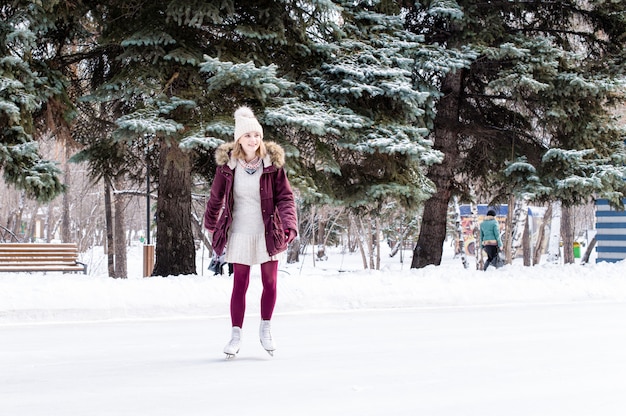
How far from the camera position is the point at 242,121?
6137 millimetres

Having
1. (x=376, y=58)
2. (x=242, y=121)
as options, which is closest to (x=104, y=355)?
(x=242, y=121)

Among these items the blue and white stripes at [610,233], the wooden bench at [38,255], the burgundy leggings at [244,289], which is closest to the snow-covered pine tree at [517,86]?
the blue and white stripes at [610,233]

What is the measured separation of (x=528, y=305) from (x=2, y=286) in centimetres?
668

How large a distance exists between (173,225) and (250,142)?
24.1 feet

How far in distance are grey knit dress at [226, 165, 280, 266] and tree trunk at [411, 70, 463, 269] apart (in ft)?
32.3

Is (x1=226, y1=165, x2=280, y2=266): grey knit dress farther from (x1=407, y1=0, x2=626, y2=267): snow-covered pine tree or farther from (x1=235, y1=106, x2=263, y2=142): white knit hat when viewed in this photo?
(x1=407, y1=0, x2=626, y2=267): snow-covered pine tree

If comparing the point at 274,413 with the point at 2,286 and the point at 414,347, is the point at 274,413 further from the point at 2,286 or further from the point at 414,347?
the point at 2,286

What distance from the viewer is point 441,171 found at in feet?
51.8

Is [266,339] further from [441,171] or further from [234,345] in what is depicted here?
[441,171]

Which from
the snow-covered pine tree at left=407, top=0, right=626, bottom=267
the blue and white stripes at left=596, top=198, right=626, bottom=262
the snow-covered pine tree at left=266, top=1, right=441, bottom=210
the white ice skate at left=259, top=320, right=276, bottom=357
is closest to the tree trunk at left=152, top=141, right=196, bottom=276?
the snow-covered pine tree at left=266, top=1, right=441, bottom=210

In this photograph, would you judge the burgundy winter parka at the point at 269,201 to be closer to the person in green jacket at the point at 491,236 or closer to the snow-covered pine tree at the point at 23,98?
→ the snow-covered pine tree at the point at 23,98

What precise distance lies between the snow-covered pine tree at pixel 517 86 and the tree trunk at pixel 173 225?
15.2 ft

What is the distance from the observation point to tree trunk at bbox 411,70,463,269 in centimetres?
1559

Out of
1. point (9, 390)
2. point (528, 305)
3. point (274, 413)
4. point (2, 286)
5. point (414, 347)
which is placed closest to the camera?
point (274, 413)
